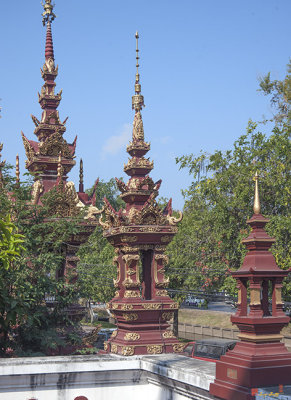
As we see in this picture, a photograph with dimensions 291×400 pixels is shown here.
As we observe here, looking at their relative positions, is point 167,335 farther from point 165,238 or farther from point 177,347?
point 165,238

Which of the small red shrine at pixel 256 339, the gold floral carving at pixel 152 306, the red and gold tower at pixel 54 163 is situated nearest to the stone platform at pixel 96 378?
the small red shrine at pixel 256 339

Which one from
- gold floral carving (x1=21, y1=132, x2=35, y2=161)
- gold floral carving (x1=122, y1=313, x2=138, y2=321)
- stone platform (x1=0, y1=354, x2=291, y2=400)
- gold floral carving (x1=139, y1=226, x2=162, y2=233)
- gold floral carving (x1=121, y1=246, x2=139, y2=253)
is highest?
gold floral carving (x1=21, y1=132, x2=35, y2=161)

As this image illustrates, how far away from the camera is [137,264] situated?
49.1 feet

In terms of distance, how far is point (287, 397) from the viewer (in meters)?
8.07

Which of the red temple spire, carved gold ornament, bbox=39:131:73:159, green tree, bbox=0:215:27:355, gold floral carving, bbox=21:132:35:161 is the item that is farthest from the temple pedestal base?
the red temple spire

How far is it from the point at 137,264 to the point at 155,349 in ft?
7.26

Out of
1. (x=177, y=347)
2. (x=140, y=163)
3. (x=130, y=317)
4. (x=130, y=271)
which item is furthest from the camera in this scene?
(x=140, y=163)

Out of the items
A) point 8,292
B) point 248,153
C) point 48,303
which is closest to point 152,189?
point 8,292

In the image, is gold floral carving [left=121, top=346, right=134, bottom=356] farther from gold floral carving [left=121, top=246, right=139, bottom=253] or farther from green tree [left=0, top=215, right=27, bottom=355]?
green tree [left=0, top=215, right=27, bottom=355]

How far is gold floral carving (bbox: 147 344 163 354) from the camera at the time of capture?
46.3 feet

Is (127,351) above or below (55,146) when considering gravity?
below

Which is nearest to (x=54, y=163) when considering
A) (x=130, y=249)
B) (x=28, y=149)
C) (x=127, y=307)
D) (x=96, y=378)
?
(x=28, y=149)

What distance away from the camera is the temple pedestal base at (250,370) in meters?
8.66

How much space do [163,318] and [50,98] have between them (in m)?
12.4
